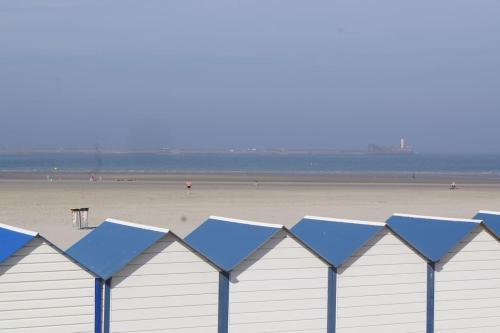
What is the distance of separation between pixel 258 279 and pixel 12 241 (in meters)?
2.71

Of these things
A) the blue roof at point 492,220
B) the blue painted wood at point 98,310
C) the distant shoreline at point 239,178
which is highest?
the distant shoreline at point 239,178

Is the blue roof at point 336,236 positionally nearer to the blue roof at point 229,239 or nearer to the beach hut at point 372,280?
the beach hut at point 372,280

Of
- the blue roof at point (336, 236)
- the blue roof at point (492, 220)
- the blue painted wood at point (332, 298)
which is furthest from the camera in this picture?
the blue roof at point (492, 220)

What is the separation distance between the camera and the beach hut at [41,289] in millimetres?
8508

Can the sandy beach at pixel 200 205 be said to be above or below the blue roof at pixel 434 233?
above

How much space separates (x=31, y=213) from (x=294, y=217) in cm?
1086

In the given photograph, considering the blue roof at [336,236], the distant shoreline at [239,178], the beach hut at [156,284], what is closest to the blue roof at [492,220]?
the blue roof at [336,236]

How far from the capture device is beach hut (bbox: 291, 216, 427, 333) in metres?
9.98

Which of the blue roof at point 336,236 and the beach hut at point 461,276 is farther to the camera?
the beach hut at point 461,276

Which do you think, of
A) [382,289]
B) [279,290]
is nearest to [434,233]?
[382,289]

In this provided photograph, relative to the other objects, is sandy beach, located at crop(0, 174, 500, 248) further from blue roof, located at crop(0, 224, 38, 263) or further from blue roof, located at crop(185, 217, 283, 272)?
blue roof, located at crop(0, 224, 38, 263)

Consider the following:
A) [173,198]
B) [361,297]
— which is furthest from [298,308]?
[173,198]

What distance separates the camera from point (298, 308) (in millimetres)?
9812

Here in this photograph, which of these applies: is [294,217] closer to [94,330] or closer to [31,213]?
[31,213]
